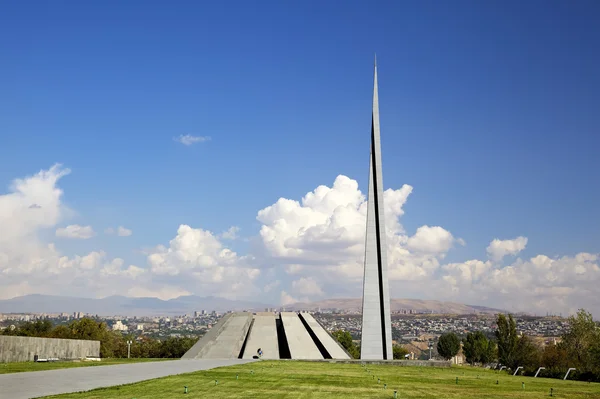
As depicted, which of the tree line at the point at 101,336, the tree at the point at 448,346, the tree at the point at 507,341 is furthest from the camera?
the tree at the point at 448,346

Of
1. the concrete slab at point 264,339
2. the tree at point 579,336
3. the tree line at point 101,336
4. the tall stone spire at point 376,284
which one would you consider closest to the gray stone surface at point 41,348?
the concrete slab at point 264,339

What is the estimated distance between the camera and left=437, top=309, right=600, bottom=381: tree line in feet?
178

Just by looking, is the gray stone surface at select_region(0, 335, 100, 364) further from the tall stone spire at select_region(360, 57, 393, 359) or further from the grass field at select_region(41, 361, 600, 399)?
the tall stone spire at select_region(360, 57, 393, 359)

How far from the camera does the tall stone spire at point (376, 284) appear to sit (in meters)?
33.7

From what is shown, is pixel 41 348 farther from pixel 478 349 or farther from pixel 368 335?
pixel 478 349

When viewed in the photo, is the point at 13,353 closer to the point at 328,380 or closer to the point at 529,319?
the point at 328,380

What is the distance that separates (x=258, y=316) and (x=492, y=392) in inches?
1489

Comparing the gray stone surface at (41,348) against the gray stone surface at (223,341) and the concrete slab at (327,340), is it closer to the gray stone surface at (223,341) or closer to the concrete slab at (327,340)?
the gray stone surface at (223,341)

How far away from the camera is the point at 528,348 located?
67.4 m

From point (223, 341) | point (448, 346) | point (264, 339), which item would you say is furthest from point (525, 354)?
point (223, 341)

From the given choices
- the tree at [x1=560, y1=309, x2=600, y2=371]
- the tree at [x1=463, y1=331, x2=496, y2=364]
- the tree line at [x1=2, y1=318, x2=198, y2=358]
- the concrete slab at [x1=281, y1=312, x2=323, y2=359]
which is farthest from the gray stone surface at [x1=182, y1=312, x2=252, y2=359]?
the tree at [x1=463, y1=331, x2=496, y2=364]

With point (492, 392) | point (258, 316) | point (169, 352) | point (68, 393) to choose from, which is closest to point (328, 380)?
point (492, 392)

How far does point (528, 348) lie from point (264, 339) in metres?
42.2

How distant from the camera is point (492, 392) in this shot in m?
15.9
